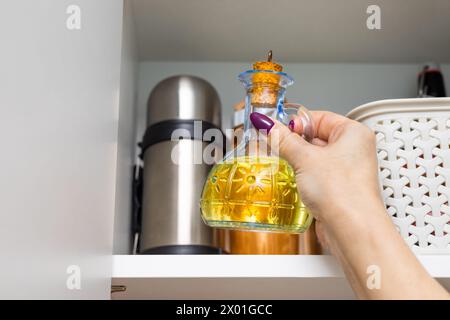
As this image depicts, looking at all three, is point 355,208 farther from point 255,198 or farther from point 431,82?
point 431,82

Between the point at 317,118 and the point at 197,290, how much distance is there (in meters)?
0.30

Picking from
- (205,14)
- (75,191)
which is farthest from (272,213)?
(205,14)

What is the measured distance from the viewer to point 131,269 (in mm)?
808

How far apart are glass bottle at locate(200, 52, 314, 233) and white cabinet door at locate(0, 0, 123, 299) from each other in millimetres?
145

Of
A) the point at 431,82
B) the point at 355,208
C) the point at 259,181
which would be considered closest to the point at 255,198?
the point at 259,181

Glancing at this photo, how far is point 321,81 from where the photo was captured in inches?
49.5

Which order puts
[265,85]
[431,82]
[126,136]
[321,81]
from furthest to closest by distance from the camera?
[321,81] → [431,82] → [126,136] → [265,85]

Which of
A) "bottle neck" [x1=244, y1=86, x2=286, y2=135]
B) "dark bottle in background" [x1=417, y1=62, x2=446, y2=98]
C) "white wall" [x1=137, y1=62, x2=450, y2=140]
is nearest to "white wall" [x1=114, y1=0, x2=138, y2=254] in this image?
"white wall" [x1=137, y1=62, x2=450, y2=140]

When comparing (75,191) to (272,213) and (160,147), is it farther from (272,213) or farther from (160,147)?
(160,147)

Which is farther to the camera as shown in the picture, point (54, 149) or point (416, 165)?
point (416, 165)

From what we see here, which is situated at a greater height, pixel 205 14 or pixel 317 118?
pixel 205 14

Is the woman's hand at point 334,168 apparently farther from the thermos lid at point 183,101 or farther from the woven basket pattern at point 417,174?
the thermos lid at point 183,101

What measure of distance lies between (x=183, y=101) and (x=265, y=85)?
0.92ft

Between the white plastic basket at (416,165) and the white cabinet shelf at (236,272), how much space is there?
0.04 metres
